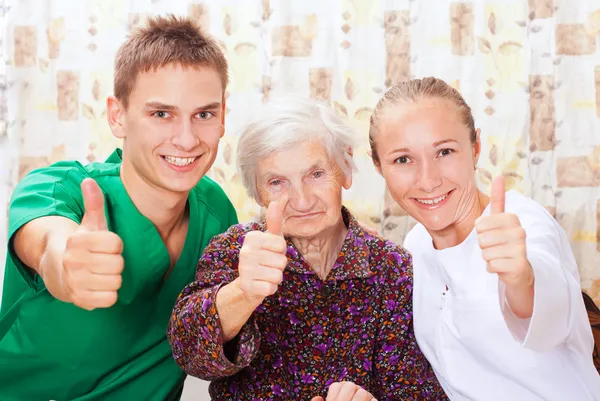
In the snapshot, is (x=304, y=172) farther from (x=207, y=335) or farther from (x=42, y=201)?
(x=42, y=201)

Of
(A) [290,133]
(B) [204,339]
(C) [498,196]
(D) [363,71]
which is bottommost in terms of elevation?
(B) [204,339]

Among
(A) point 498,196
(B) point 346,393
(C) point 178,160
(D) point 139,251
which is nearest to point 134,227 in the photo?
(D) point 139,251

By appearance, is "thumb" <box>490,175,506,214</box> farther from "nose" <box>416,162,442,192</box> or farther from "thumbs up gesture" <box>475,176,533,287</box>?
"nose" <box>416,162,442,192</box>

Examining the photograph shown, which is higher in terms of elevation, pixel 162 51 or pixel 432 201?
pixel 162 51

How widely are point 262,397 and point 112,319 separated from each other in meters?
0.42

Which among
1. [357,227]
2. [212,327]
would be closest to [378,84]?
[357,227]

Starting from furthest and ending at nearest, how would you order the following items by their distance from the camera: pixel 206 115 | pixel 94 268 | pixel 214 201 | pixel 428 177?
pixel 214 201 < pixel 206 115 < pixel 428 177 < pixel 94 268

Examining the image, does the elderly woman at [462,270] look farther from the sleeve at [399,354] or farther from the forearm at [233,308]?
the forearm at [233,308]

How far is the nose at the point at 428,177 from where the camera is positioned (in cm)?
138

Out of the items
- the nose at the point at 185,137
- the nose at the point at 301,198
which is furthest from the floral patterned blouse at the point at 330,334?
the nose at the point at 185,137

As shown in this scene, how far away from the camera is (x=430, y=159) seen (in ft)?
4.59

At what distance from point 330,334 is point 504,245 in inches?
22.1

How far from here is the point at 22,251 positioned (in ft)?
4.57

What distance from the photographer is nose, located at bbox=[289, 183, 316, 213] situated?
4.83ft
